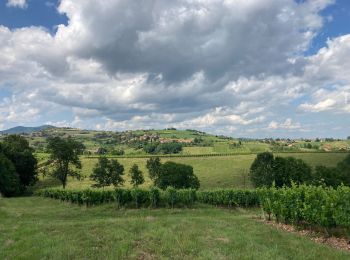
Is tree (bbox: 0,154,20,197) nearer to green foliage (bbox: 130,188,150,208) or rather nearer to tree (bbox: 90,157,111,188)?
tree (bbox: 90,157,111,188)

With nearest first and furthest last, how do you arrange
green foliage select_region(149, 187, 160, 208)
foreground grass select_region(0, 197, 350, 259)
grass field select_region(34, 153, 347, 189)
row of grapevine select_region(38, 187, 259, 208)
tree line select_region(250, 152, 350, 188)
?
foreground grass select_region(0, 197, 350, 259), green foliage select_region(149, 187, 160, 208), row of grapevine select_region(38, 187, 259, 208), tree line select_region(250, 152, 350, 188), grass field select_region(34, 153, 347, 189)

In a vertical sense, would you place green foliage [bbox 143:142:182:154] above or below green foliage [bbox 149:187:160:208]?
above

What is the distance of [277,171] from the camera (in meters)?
86.4

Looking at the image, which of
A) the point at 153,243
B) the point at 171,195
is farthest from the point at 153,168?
the point at 153,243

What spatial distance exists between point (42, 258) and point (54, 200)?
4993cm

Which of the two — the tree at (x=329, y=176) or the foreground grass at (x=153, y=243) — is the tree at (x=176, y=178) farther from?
the foreground grass at (x=153, y=243)

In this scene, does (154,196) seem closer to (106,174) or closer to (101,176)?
(101,176)

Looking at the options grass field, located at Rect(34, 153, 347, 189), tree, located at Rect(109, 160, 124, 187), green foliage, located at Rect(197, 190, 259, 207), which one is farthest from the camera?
grass field, located at Rect(34, 153, 347, 189)

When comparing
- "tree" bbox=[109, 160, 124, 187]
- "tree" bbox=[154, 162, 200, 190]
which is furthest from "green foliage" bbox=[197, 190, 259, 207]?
"tree" bbox=[109, 160, 124, 187]

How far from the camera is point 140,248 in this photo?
53.5ft

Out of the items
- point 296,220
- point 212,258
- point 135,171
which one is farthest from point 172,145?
point 212,258

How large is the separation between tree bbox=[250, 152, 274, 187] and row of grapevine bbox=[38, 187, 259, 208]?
29.6 meters

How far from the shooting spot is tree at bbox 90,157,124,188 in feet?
307

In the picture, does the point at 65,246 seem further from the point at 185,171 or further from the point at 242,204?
the point at 185,171
